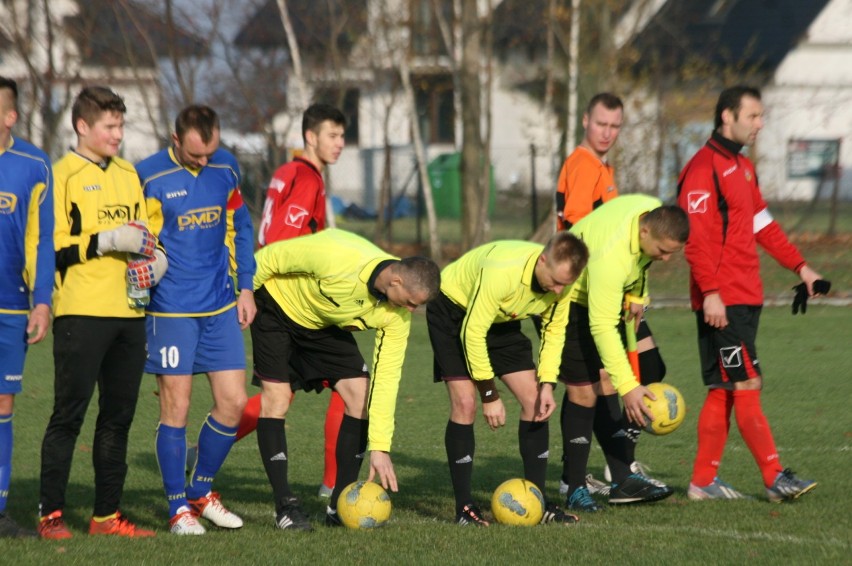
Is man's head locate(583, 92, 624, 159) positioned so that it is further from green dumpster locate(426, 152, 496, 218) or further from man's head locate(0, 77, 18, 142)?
green dumpster locate(426, 152, 496, 218)

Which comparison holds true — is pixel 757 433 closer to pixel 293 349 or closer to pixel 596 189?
pixel 596 189

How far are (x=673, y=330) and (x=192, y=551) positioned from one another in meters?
10.3

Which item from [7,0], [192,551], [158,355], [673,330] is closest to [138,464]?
[158,355]

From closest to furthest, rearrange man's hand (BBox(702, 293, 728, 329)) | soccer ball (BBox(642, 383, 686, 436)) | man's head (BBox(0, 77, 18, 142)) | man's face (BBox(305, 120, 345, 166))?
man's head (BBox(0, 77, 18, 142))
soccer ball (BBox(642, 383, 686, 436))
man's hand (BBox(702, 293, 728, 329))
man's face (BBox(305, 120, 345, 166))

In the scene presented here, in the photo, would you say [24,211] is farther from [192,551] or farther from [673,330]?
[673,330]

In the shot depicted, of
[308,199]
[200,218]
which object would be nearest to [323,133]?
[308,199]

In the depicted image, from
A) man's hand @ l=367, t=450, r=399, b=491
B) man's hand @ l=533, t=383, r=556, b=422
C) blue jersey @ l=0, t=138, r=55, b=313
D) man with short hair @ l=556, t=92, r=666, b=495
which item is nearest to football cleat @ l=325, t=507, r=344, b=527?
man's hand @ l=367, t=450, r=399, b=491

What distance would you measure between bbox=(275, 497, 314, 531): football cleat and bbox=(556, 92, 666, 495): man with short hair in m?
1.83

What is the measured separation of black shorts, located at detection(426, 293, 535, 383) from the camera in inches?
253

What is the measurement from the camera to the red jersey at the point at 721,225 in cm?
672

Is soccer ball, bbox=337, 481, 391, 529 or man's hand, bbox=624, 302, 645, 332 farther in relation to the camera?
man's hand, bbox=624, 302, 645, 332

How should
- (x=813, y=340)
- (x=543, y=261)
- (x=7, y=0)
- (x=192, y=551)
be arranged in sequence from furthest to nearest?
1. (x=7, y=0)
2. (x=813, y=340)
3. (x=543, y=261)
4. (x=192, y=551)

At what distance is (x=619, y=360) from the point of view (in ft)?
20.3

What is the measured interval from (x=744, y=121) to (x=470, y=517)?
2.86 meters
